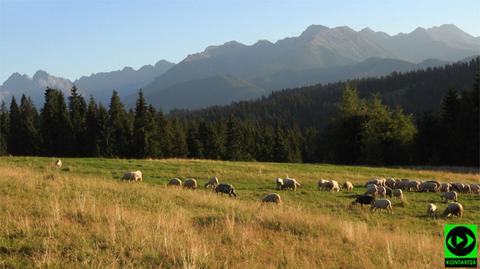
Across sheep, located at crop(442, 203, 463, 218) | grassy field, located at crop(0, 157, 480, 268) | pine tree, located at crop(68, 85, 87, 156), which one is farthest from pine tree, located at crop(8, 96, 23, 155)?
sheep, located at crop(442, 203, 463, 218)

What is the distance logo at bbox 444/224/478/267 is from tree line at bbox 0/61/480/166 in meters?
66.5

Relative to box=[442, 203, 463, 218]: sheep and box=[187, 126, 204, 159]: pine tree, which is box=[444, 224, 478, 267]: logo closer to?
box=[442, 203, 463, 218]: sheep

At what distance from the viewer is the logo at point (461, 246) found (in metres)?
9.05

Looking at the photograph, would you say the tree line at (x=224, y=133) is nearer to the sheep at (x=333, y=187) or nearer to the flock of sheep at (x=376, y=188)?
the flock of sheep at (x=376, y=188)

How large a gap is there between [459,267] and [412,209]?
1603 centimetres

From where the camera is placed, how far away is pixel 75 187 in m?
16.2

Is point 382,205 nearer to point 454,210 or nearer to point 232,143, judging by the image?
point 454,210

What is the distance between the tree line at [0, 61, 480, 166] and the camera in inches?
2923

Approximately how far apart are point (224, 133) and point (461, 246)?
329ft

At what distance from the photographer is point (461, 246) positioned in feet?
30.6

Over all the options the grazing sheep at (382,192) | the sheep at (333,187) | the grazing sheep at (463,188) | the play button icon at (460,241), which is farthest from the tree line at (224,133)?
the play button icon at (460,241)

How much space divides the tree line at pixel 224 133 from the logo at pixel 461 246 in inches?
2620

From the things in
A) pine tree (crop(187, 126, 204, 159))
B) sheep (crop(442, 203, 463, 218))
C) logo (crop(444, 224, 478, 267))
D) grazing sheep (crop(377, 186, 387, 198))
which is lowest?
sheep (crop(442, 203, 463, 218))

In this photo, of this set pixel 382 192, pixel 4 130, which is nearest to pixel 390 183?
pixel 382 192
